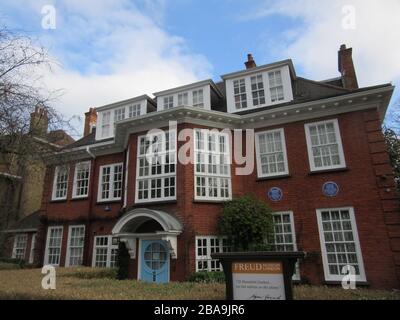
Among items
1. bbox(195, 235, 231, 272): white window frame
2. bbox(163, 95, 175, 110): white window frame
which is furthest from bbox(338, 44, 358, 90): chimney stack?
bbox(195, 235, 231, 272): white window frame

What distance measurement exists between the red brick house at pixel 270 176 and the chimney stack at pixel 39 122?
4.81ft

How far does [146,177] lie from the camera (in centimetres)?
1442

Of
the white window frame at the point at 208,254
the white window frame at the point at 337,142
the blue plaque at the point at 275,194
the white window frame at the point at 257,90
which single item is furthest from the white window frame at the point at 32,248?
the white window frame at the point at 337,142

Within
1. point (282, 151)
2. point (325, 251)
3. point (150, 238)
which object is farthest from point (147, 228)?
point (325, 251)

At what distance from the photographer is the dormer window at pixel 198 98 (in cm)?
1677

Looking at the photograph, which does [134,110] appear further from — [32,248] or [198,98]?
[32,248]

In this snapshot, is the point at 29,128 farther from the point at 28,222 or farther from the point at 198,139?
the point at 28,222

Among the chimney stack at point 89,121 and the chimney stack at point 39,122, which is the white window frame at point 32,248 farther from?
the chimney stack at point 39,122

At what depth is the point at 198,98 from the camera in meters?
16.9

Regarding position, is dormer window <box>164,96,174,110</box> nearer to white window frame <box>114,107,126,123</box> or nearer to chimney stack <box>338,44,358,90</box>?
white window frame <box>114,107,126,123</box>

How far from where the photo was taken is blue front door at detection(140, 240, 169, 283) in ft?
42.2
